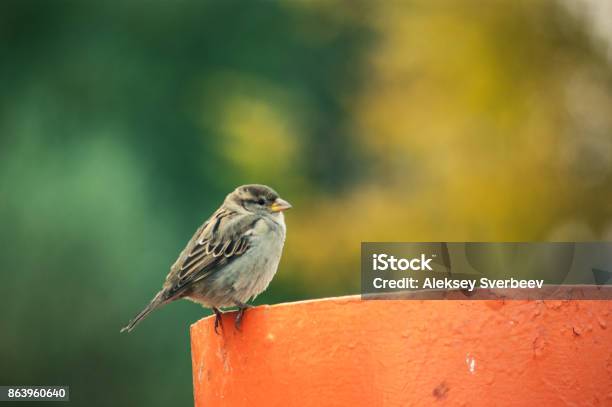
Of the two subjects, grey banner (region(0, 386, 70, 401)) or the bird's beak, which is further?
grey banner (region(0, 386, 70, 401))

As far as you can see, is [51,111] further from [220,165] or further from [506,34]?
[506,34]

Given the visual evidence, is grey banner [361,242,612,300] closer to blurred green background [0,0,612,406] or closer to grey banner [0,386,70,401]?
blurred green background [0,0,612,406]

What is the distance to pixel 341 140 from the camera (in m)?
8.52

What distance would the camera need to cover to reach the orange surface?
2424 mm

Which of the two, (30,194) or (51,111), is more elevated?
(51,111)

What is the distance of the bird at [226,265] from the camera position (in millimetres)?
3975

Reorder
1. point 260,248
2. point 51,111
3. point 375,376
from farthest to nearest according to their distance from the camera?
point 51,111 < point 260,248 < point 375,376

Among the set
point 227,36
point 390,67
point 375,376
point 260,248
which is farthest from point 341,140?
point 375,376

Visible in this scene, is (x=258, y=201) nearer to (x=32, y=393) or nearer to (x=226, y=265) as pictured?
(x=226, y=265)

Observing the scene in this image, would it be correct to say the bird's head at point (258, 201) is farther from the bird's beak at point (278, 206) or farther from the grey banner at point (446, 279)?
the grey banner at point (446, 279)

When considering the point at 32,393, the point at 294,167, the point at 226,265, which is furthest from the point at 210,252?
the point at 294,167

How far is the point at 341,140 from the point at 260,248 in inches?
Answer: 179

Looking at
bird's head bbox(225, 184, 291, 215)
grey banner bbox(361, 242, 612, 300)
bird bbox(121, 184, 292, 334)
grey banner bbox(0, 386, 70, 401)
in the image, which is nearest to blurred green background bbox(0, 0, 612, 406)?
grey banner bbox(0, 386, 70, 401)

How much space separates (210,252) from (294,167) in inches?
165
